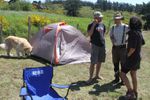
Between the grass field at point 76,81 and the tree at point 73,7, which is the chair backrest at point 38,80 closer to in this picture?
the grass field at point 76,81

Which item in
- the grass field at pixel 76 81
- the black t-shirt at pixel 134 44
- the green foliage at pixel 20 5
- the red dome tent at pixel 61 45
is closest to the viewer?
the black t-shirt at pixel 134 44

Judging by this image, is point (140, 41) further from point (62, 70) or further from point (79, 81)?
point (62, 70)

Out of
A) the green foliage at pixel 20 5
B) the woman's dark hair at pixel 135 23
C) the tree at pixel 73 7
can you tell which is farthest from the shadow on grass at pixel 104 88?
the tree at pixel 73 7

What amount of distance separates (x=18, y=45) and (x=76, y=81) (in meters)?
3.18

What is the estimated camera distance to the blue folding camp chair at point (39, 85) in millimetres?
6809

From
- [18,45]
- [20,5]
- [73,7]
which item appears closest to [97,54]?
[18,45]

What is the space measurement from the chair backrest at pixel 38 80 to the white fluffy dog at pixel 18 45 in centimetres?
491

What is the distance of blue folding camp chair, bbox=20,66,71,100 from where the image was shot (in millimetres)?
6809

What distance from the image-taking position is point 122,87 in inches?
363

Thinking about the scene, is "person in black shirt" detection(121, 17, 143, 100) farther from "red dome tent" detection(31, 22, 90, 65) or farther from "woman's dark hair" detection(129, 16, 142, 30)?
"red dome tent" detection(31, 22, 90, 65)

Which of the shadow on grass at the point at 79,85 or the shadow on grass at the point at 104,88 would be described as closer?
the shadow on grass at the point at 104,88

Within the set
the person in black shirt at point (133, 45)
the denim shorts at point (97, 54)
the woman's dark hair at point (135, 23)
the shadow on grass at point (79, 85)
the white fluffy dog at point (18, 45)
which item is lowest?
the shadow on grass at point (79, 85)

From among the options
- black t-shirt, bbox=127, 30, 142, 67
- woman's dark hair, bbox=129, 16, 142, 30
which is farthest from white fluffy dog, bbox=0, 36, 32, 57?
woman's dark hair, bbox=129, 16, 142, 30

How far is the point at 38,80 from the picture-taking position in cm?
715
